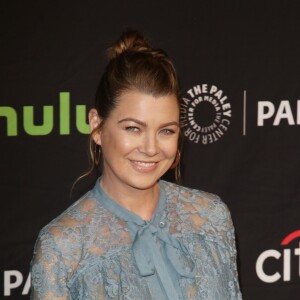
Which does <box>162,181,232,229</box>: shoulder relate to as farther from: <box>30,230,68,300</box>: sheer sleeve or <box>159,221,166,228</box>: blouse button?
<box>30,230,68,300</box>: sheer sleeve

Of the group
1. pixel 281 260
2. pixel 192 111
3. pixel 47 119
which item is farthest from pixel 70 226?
pixel 281 260

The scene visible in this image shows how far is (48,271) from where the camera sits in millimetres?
1890

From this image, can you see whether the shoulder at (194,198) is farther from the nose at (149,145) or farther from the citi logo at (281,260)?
the citi logo at (281,260)

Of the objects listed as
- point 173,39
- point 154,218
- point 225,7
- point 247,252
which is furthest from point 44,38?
point 247,252

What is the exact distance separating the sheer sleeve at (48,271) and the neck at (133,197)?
239 mm

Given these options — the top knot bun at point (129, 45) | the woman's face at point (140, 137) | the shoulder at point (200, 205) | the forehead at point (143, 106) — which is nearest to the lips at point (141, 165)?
the woman's face at point (140, 137)

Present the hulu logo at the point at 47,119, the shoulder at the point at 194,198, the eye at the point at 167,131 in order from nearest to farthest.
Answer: the eye at the point at 167,131 → the shoulder at the point at 194,198 → the hulu logo at the point at 47,119

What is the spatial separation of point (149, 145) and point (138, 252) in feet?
1.02

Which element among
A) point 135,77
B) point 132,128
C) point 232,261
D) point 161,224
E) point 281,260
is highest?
point 135,77

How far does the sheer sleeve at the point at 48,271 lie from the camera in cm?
189

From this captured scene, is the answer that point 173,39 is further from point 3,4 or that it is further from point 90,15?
point 3,4

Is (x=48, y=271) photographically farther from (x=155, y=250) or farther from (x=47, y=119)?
(x=47, y=119)

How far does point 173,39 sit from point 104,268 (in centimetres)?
131

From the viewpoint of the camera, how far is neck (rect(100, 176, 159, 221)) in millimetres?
2045
